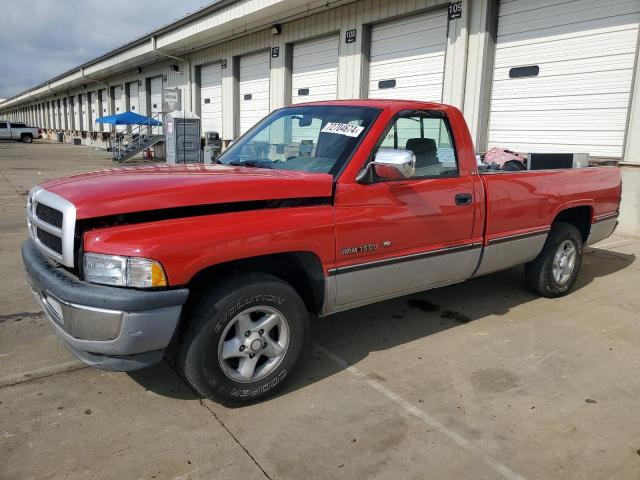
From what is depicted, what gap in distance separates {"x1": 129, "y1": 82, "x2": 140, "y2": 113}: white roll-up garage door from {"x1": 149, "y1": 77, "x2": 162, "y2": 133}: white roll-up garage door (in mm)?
2624

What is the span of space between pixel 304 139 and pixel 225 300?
62.8 inches

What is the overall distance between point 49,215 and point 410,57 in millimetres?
11114

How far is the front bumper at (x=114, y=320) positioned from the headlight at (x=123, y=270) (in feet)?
0.14

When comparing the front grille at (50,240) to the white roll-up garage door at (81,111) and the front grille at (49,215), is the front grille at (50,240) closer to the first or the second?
the front grille at (49,215)

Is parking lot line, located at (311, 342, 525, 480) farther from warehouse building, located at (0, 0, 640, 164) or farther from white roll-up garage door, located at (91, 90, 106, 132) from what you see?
white roll-up garage door, located at (91, 90, 106, 132)

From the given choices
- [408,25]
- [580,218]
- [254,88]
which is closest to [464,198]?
[580,218]

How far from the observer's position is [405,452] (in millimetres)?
2742

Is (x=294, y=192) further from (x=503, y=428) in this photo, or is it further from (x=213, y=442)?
(x=503, y=428)

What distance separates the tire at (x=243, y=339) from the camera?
114 inches

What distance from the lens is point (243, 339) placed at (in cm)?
306

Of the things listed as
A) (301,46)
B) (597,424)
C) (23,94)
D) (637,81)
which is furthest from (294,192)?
(23,94)

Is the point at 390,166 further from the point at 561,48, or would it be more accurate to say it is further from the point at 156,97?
the point at 156,97

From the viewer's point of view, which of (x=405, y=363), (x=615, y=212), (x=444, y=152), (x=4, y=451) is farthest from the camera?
(x=615, y=212)

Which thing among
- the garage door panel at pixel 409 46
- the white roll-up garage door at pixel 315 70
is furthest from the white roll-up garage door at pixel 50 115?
the garage door panel at pixel 409 46
